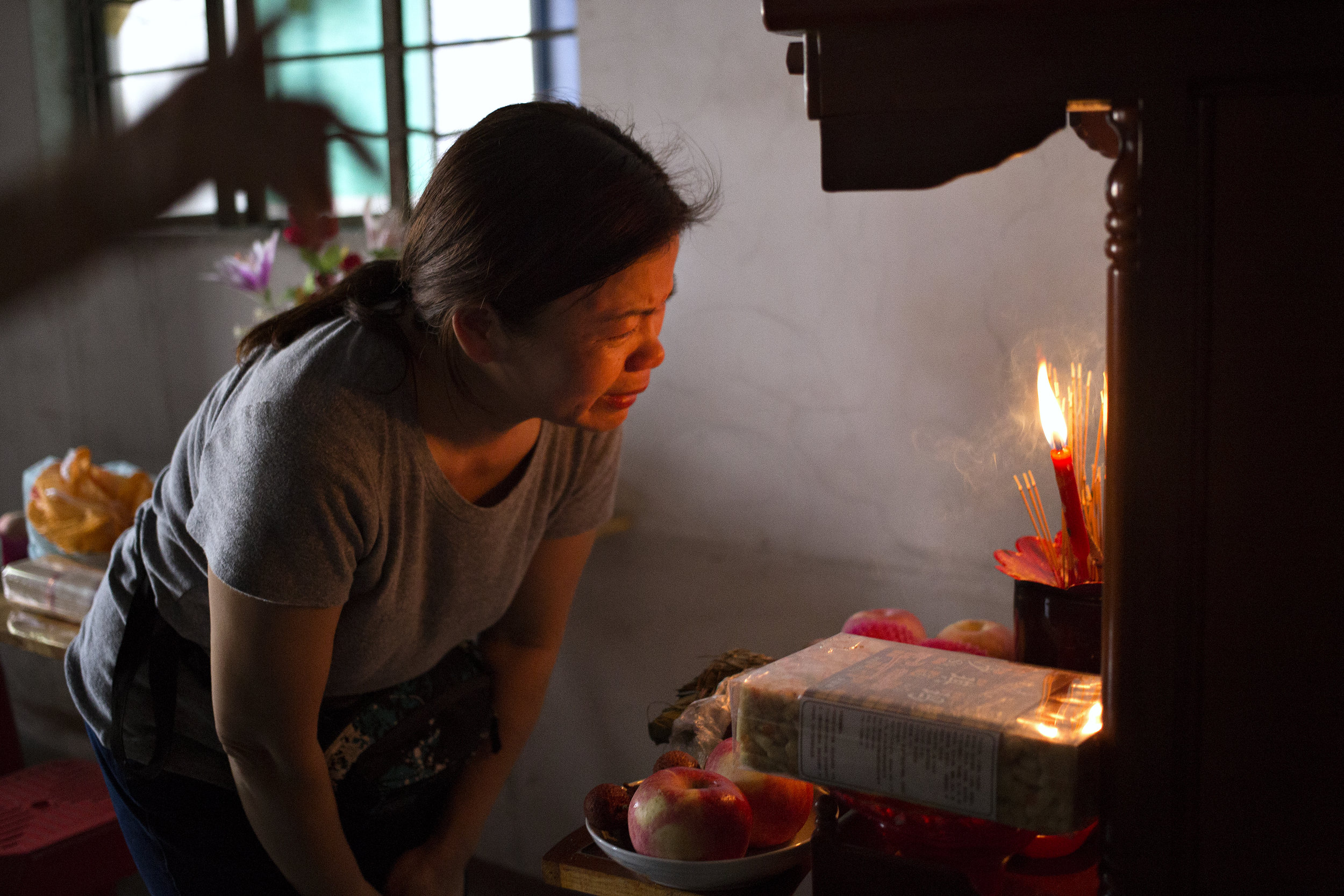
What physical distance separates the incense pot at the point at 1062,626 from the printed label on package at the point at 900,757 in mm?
213

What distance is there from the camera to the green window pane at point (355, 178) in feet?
7.86

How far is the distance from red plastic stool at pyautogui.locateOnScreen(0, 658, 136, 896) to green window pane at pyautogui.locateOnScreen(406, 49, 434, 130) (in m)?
1.39

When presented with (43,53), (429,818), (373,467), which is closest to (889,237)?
(373,467)

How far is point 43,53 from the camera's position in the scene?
266cm

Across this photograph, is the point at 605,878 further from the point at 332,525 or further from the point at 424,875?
the point at 424,875

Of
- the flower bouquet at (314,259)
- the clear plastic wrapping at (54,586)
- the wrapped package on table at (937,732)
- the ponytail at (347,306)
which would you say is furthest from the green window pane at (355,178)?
the wrapped package on table at (937,732)

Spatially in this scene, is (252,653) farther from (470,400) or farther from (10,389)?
(10,389)

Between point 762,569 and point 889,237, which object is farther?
point 762,569

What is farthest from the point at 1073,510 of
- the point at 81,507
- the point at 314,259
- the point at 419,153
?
the point at 419,153

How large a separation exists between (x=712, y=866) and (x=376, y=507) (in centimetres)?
42

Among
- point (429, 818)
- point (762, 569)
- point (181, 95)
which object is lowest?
point (429, 818)

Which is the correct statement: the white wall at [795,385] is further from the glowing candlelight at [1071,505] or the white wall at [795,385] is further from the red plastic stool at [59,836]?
the red plastic stool at [59,836]

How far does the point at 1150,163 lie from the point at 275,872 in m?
1.07

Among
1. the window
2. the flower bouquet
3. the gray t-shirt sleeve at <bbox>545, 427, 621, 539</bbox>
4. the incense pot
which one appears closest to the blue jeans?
the gray t-shirt sleeve at <bbox>545, 427, 621, 539</bbox>
